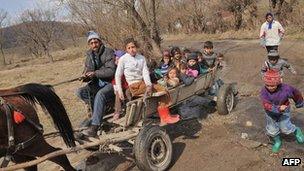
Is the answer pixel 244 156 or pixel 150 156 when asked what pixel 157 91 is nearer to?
pixel 150 156

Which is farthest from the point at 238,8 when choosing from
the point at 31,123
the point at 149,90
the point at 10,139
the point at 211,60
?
the point at 10,139

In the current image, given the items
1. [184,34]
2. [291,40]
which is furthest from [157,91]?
[184,34]

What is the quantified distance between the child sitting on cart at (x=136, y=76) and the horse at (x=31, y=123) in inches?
41.1

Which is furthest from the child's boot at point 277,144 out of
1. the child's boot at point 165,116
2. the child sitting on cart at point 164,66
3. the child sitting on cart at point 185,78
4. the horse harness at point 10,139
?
the horse harness at point 10,139

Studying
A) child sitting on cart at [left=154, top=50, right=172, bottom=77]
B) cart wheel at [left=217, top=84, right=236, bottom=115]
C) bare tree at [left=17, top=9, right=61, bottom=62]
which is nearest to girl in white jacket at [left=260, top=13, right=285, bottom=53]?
cart wheel at [left=217, top=84, right=236, bottom=115]

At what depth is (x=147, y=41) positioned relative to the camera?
16.4 metres

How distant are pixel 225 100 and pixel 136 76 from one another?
7.40 ft

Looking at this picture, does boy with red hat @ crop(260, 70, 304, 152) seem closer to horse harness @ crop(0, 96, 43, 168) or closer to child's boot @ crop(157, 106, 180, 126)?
child's boot @ crop(157, 106, 180, 126)

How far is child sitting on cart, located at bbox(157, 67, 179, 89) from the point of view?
709cm

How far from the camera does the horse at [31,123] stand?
527cm

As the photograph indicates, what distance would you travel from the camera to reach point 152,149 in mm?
5906

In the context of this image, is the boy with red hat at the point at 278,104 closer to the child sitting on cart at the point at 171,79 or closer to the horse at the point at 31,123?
the child sitting on cart at the point at 171,79

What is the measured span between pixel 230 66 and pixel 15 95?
10.8 metres

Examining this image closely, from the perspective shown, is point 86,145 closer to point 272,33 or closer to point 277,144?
point 277,144
